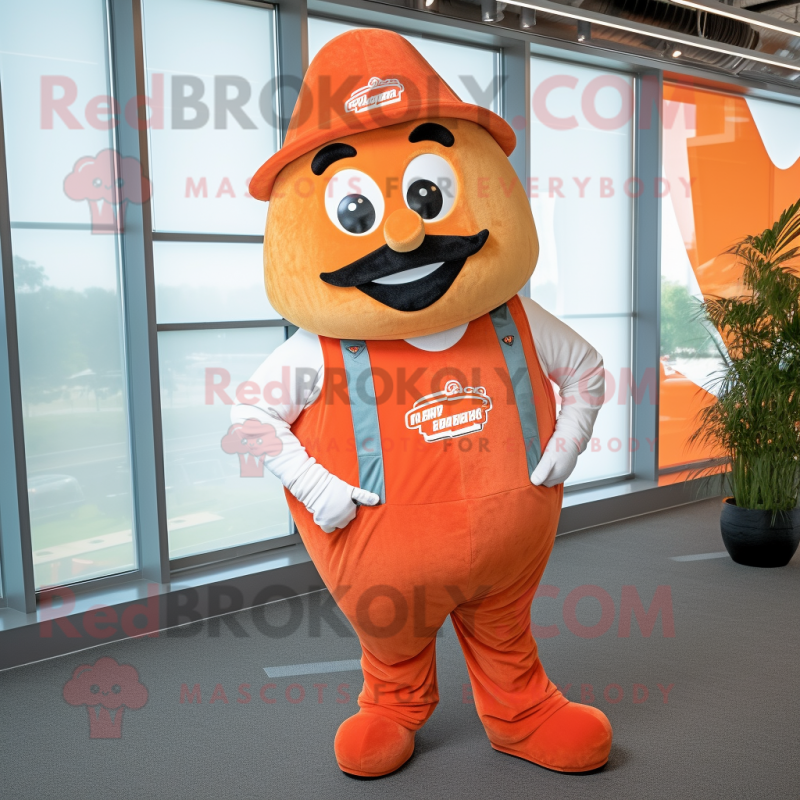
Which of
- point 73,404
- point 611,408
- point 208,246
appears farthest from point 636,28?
point 73,404

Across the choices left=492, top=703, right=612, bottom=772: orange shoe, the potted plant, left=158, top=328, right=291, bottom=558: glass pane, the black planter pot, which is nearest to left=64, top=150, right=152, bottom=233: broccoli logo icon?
left=158, top=328, right=291, bottom=558: glass pane

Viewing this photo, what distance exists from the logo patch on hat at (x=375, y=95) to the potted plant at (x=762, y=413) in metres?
2.57

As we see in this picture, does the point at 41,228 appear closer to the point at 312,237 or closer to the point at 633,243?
the point at 312,237

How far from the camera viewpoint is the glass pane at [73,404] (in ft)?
11.5

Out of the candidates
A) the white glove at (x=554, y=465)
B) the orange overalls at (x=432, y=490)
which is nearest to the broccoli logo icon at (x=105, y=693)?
the orange overalls at (x=432, y=490)

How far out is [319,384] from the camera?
7.19 ft

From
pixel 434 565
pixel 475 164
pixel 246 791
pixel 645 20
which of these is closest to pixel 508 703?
pixel 434 565

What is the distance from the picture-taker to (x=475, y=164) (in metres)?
2.09

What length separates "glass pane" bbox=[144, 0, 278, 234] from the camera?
149 inches

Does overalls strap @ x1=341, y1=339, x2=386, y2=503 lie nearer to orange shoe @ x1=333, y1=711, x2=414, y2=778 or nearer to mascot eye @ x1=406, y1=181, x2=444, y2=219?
mascot eye @ x1=406, y1=181, x2=444, y2=219

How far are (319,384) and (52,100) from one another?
6.92ft

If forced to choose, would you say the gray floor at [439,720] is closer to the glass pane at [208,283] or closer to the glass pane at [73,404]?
the glass pane at [73,404]

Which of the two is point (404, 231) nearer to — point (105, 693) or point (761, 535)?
point (105, 693)

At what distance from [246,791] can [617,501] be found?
335 cm
